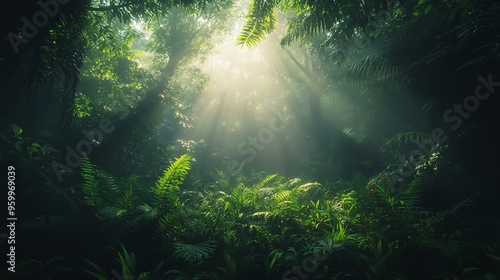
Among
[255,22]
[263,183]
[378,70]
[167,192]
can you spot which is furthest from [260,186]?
[255,22]

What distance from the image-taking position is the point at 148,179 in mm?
9000

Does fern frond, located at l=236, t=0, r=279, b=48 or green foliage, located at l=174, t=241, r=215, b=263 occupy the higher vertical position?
fern frond, located at l=236, t=0, r=279, b=48

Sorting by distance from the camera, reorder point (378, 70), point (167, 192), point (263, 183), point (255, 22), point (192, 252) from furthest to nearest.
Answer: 1. point (263, 183)
2. point (378, 70)
3. point (167, 192)
4. point (192, 252)
5. point (255, 22)

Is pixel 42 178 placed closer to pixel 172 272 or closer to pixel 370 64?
pixel 172 272

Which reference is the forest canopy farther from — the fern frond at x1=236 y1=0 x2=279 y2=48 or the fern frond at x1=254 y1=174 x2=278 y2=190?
the fern frond at x1=254 y1=174 x2=278 y2=190

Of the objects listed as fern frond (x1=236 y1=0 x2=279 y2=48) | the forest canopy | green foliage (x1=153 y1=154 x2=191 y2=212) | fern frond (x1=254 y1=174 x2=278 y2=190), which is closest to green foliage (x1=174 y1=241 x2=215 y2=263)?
the forest canopy

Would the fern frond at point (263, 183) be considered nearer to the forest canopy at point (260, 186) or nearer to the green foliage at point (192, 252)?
the forest canopy at point (260, 186)

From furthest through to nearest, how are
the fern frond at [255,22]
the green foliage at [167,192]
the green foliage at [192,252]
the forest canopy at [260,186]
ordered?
1. the green foliage at [167,192]
2. the green foliage at [192,252]
3. the forest canopy at [260,186]
4. the fern frond at [255,22]

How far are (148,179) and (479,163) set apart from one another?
8990 millimetres

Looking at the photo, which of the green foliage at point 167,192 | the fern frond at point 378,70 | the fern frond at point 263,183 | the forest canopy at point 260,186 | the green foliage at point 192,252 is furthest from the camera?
the fern frond at point 263,183

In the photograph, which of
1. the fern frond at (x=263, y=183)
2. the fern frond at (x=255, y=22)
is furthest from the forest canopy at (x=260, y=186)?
the fern frond at (x=263, y=183)

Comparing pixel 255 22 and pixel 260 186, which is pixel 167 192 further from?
pixel 260 186

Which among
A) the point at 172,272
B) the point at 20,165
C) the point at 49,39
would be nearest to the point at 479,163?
the point at 172,272

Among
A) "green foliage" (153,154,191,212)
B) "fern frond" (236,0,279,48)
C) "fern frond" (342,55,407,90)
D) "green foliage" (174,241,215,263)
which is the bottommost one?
"green foliage" (174,241,215,263)
